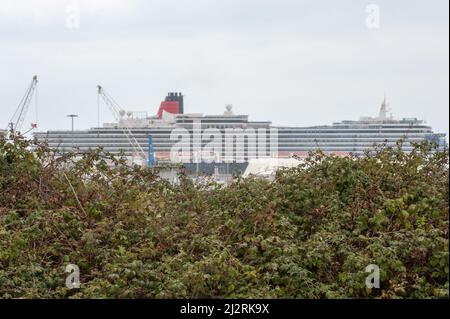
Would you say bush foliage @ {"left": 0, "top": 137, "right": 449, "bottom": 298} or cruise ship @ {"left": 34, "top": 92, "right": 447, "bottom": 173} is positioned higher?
cruise ship @ {"left": 34, "top": 92, "right": 447, "bottom": 173}

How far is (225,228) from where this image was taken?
334 inches

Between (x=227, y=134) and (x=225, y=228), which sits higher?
(x=227, y=134)

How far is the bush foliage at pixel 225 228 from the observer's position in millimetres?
7250

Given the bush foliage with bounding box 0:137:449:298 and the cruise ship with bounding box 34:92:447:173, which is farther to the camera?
the cruise ship with bounding box 34:92:447:173

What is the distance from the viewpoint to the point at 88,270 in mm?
7867

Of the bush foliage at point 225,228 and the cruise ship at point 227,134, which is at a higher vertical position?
the cruise ship at point 227,134

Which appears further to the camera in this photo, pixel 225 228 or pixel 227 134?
pixel 227 134

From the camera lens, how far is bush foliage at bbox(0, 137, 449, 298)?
7250 mm

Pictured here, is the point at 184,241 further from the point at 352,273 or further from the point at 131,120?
the point at 131,120

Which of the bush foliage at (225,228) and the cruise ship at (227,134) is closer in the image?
the bush foliage at (225,228)

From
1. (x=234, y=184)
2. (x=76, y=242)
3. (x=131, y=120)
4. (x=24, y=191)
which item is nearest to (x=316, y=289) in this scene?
(x=76, y=242)
